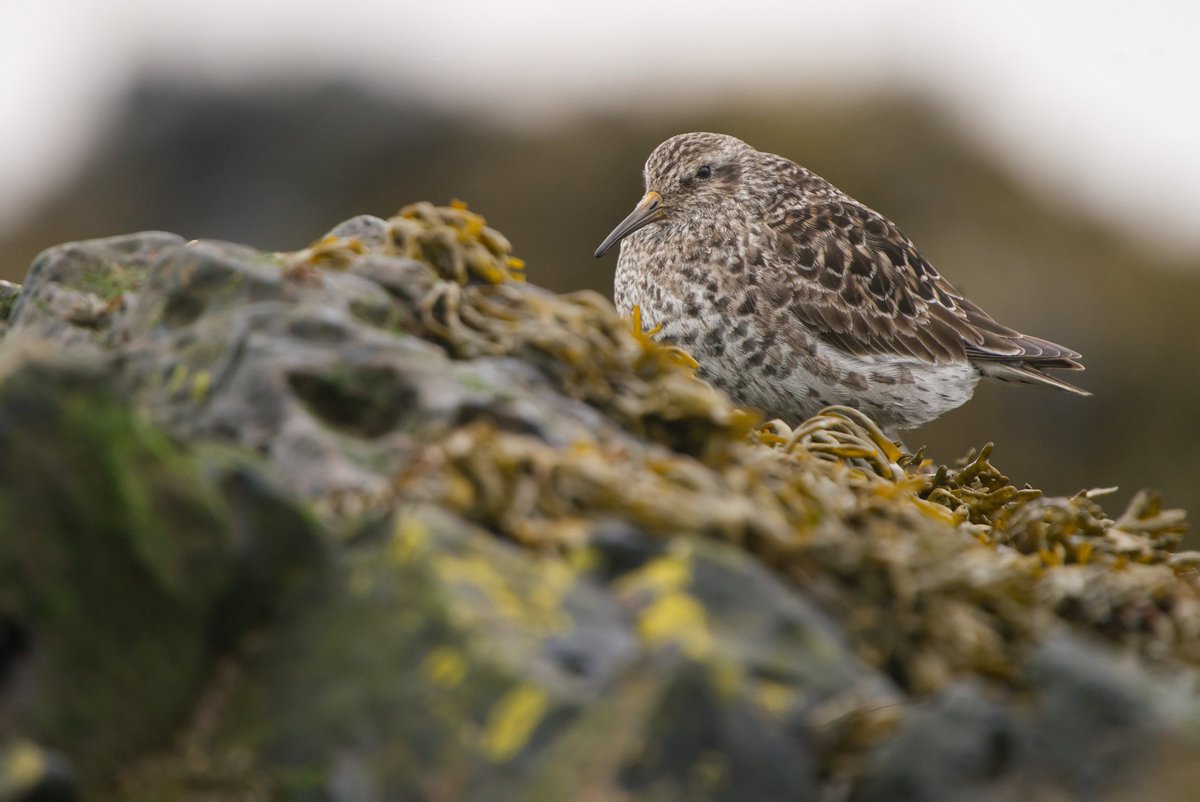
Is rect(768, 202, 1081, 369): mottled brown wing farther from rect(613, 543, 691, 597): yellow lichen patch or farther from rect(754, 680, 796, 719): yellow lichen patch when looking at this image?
rect(754, 680, 796, 719): yellow lichen patch

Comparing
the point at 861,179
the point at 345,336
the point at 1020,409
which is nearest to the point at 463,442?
the point at 345,336

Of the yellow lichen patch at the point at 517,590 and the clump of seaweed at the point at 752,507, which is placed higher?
the clump of seaweed at the point at 752,507

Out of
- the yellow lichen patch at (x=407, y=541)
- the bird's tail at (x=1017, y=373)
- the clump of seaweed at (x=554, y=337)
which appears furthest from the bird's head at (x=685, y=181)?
the yellow lichen patch at (x=407, y=541)

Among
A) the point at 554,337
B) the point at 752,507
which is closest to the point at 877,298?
the point at 554,337

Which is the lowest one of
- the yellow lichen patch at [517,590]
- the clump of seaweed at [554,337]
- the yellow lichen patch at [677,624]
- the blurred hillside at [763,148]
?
the blurred hillside at [763,148]

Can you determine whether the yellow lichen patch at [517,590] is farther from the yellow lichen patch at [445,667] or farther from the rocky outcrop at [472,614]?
the yellow lichen patch at [445,667]

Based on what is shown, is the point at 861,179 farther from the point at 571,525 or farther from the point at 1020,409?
the point at 571,525

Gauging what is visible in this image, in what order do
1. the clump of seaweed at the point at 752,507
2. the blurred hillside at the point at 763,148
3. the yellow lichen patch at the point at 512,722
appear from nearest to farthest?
the yellow lichen patch at the point at 512,722 → the clump of seaweed at the point at 752,507 → the blurred hillside at the point at 763,148
